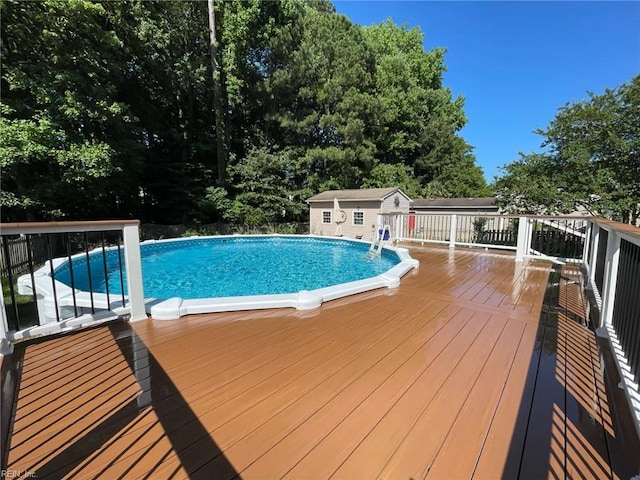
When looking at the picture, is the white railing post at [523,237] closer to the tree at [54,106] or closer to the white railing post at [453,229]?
the white railing post at [453,229]

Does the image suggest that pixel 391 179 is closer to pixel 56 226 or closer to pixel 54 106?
pixel 54 106

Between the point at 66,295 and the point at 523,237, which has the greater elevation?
the point at 523,237

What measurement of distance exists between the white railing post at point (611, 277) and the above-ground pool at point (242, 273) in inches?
90.6

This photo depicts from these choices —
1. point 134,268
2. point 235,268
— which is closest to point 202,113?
point 235,268

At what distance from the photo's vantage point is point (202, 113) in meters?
18.3

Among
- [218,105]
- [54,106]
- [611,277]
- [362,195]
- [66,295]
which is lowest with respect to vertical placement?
[66,295]

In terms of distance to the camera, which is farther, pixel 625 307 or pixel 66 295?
pixel 66 295

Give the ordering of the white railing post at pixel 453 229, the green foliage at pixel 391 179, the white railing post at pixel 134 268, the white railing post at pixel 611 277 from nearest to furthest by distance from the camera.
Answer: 1. the white railing post at pixel 611 277
2. the white railing post at pixel 134 268
3. the white railing post at pixel 453 229
4. the green foliage at pixel 391 179

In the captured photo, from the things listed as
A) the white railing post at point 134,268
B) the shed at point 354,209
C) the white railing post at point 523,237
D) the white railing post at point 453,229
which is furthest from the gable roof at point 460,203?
the white railing post at point 134,268

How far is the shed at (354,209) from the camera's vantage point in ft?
45.3

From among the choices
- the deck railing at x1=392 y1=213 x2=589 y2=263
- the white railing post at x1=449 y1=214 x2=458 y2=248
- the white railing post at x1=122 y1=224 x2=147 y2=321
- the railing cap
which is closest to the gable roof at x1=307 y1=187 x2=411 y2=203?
the deck railing at x1=392 y1=213 x2=589 y2=263

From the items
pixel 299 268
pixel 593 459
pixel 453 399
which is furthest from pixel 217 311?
pixel 299 268

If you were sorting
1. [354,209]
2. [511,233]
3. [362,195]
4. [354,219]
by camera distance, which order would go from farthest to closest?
[354,219], [354,209], [362,195], [511,233]

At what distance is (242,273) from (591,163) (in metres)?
12.2
